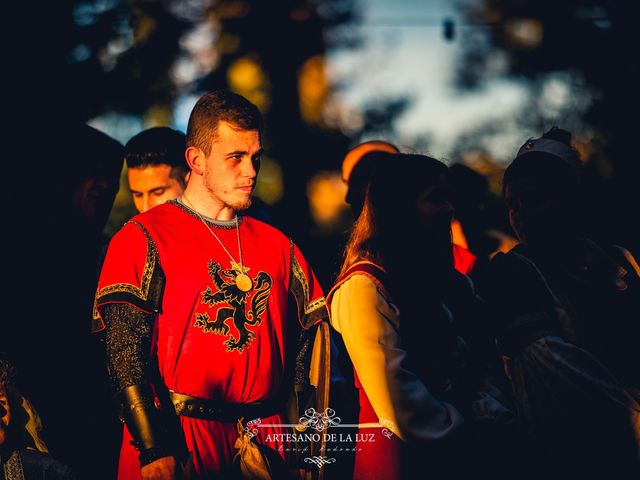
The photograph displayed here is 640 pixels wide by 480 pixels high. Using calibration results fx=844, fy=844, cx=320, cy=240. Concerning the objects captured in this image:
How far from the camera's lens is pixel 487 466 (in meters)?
3.52

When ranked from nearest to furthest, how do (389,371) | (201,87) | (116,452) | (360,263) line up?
(389,371)
(360,263)
(116,452)
(201,87)

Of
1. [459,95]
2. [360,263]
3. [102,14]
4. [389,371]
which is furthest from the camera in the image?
[459,95]

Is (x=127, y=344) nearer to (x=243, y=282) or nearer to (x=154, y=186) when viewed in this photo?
(x=243, y=282)

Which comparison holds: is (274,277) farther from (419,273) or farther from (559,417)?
(559,417)

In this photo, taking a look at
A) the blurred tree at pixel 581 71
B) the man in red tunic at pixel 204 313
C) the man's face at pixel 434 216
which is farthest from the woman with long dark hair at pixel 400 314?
the blurred tree at pixel 581 71

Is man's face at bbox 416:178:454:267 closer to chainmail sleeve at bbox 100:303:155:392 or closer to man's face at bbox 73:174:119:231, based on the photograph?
chainmail sleeve at bbox 100:303:155:392

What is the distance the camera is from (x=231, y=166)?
3432mm

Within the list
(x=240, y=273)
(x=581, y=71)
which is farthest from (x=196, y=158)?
(x=581, y=71)

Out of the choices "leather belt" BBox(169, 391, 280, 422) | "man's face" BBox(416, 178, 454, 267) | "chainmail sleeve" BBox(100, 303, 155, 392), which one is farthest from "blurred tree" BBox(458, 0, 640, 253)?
"chainmail sleeve" BBox(100, 303, 155, 392)

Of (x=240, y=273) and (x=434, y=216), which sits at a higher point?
(x=434, y=216)

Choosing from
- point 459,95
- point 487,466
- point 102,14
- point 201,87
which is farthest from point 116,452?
point 459,95

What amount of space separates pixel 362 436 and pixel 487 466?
0.54 meters

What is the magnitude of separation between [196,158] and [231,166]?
0.55 feet

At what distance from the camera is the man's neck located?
352 centimetres
